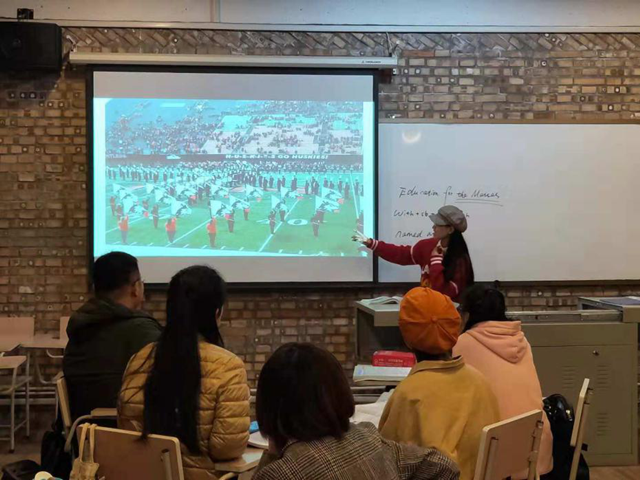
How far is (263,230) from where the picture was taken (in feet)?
15.6

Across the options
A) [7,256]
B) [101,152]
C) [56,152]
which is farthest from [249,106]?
[7,256]

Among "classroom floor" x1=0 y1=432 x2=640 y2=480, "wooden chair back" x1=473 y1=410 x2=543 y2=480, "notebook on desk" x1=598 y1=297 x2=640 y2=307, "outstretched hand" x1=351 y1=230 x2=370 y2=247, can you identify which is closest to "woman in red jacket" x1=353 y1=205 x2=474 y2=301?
"outstretched hand" x1=351 y1=230 x2=370 y2=247

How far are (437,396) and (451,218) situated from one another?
2512 millimetres

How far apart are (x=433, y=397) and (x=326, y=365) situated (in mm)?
555

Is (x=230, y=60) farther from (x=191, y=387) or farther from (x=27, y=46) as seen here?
(x=191, y=387)

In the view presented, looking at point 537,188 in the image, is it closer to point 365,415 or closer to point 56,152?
→ point 365,415

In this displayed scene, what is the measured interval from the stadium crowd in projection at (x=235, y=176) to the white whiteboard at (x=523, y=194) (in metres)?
0.35

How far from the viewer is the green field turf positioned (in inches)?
185

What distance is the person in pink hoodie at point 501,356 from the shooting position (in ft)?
7.53

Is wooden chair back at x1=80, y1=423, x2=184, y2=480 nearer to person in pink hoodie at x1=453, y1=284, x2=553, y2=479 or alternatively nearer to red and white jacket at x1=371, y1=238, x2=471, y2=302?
person in pink hoodie at x1=453, y1=284, x2=553, y2=479

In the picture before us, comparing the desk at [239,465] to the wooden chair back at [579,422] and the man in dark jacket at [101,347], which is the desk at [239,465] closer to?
the man in dark jacket at [101,347]

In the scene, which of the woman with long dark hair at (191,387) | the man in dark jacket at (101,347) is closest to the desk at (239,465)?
the woman with long dark hair at (191,387)

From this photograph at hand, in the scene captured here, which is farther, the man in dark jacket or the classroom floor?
the classroom floor

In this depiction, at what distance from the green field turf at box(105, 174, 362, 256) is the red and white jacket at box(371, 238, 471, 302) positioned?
12.3 inches
